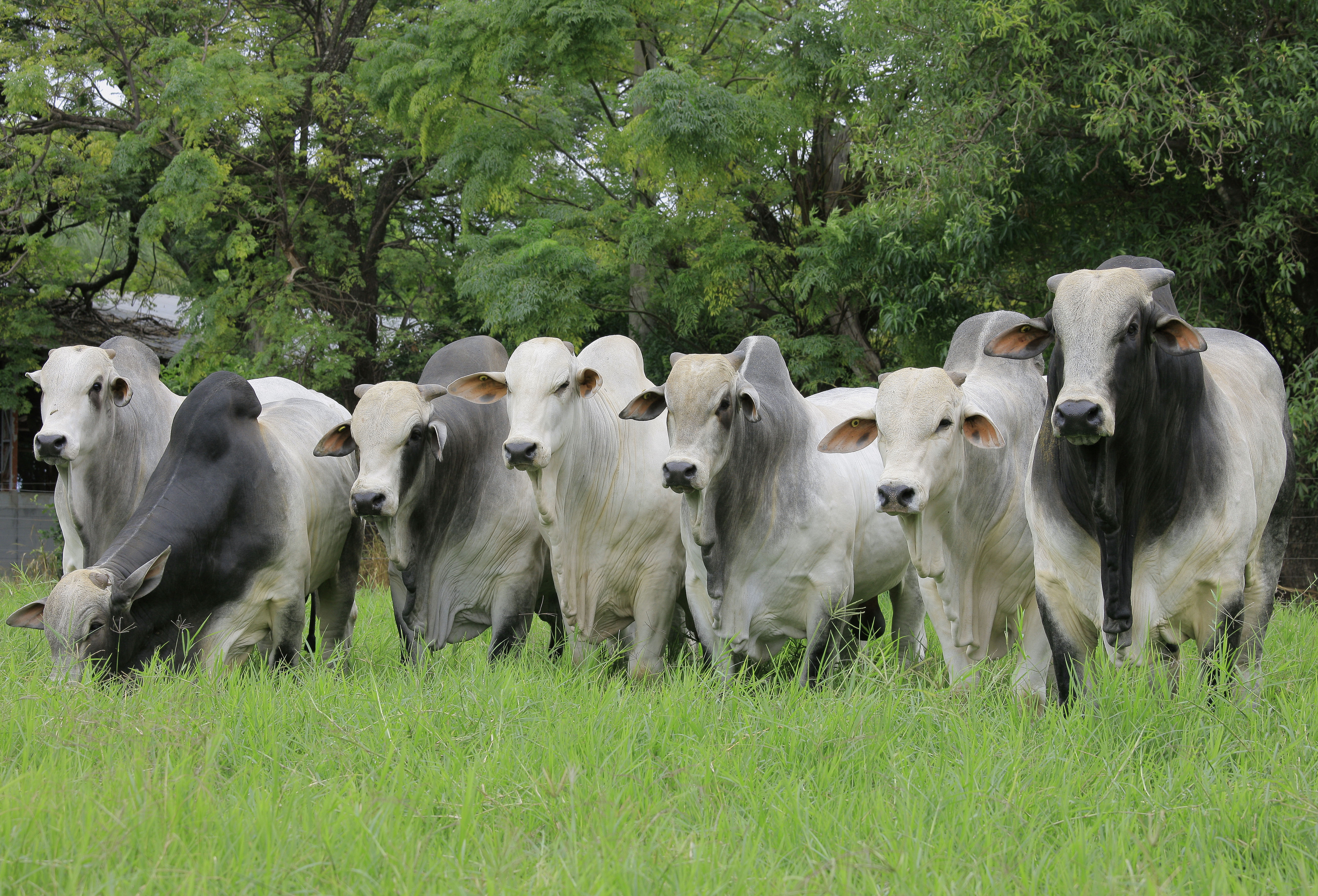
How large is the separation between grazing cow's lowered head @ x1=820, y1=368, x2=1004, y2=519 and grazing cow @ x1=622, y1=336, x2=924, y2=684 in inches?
21.1

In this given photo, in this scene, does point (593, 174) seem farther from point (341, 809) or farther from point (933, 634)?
point (341, 809)

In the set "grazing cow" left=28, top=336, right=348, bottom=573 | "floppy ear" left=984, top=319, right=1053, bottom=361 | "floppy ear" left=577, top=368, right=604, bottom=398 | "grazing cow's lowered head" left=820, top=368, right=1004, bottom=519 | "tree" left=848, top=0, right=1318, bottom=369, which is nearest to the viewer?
"floppy ear" left=984, top=319, right=1053, bottom=361

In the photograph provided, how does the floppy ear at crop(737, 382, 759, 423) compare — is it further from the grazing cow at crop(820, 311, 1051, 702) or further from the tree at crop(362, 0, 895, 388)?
the tree at crop(362, 0, 895, 388)

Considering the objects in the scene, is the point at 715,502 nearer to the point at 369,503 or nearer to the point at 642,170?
the point at 369,503

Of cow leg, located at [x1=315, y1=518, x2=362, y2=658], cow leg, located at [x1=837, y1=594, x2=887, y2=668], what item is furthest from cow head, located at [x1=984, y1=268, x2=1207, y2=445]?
cow leg, located at [x1=315, y1=518, x2=362, y2=658]

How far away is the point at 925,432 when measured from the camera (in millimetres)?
4324

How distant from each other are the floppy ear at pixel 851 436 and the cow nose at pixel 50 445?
3687 millimetres

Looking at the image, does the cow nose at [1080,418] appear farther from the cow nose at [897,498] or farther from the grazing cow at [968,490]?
the cow nose at [897,498]

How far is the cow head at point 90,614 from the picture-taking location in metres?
4.62

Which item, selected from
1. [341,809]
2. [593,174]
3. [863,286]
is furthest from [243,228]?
[341,809]

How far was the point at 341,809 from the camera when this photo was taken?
9.97 feet

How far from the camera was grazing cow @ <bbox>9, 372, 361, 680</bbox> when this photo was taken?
473cm

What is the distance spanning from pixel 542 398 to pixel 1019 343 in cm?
207

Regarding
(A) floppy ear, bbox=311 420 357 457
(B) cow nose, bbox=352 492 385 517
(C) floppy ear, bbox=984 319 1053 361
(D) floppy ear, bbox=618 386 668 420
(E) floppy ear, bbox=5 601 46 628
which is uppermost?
(C) floppy ear, bbox=984 319 1053 361
